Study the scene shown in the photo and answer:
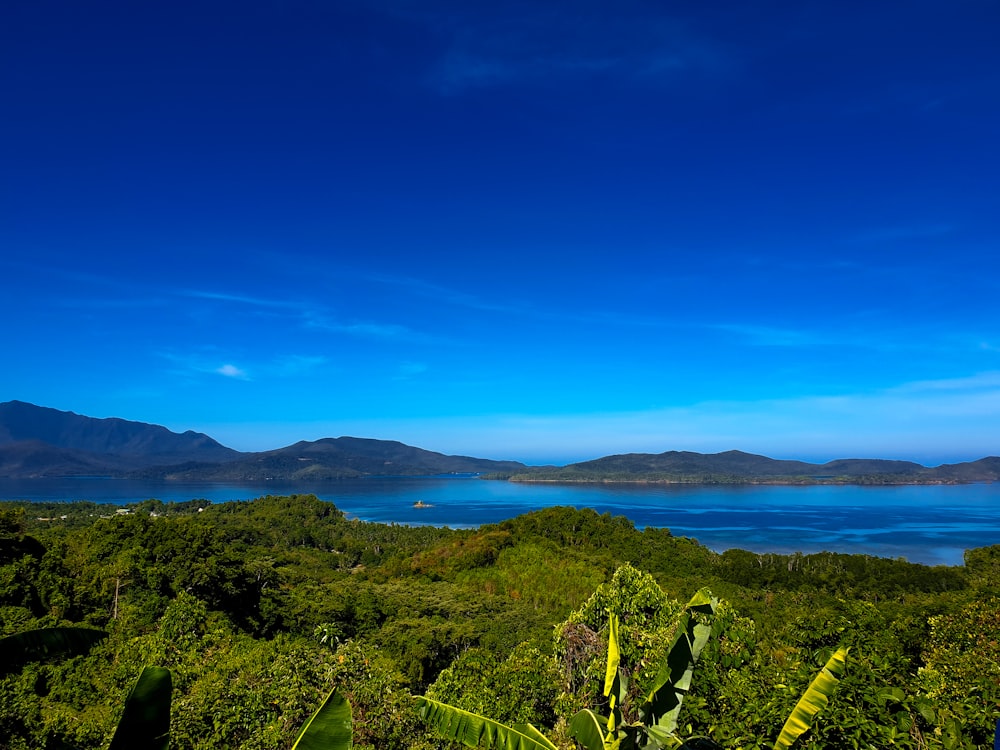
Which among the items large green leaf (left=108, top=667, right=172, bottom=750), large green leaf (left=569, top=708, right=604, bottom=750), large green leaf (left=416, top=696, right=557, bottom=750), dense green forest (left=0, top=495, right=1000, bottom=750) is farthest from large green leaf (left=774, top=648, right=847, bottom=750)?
large green leaf (left=108, top=667, right=172, bottom=750)

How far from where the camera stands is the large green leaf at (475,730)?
3.87 meters

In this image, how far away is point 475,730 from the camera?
4.21 m

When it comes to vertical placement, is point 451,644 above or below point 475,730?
below

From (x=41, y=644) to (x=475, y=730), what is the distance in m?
3.17

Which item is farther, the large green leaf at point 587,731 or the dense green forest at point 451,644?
the dense green forest at point 451,644

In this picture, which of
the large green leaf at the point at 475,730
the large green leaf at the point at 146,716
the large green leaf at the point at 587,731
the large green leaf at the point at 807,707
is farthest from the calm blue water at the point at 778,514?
the large green leaf at the point at 146,716

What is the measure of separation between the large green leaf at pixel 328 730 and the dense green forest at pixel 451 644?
2167 millimetres

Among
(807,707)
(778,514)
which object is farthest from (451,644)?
(778,514)

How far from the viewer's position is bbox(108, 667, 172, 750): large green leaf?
9.77 feet

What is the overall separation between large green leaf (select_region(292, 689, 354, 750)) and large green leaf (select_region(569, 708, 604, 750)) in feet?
4.85

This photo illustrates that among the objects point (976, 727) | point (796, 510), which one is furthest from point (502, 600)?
point (796, 510)

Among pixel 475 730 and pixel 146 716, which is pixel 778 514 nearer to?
pixel 475 730

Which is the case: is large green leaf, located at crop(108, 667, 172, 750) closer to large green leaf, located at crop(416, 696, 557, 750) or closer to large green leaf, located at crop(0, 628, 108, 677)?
large green leaf, located at crop(0, 628, 108, 677)

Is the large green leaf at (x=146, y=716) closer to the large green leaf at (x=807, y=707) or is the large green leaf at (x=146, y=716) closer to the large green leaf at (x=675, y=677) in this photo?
the large green leaf at (x=675, y=677)
